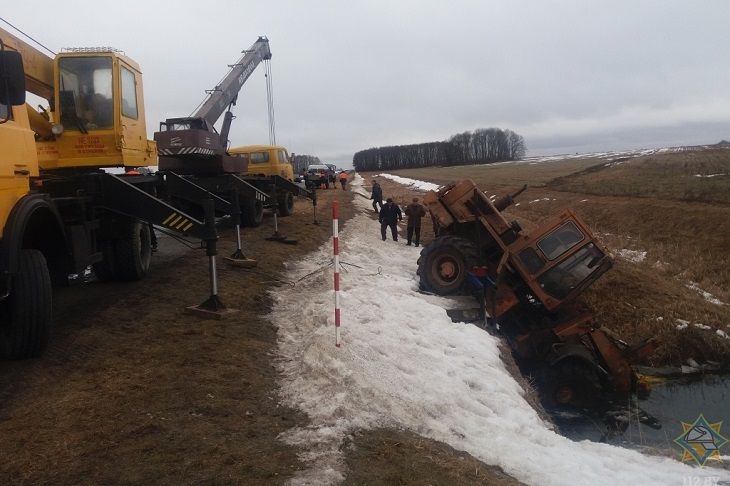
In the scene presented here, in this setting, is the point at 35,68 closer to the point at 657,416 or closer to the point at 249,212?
the point at 249,212

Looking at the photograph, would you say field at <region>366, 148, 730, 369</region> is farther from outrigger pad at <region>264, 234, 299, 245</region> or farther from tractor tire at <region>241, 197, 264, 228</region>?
tractor tire at <region>241, 197, 264, 228</region>

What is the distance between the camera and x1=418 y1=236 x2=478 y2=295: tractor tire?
9953mm

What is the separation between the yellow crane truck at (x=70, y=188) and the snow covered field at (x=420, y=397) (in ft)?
6.12

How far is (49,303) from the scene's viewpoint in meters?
4.67

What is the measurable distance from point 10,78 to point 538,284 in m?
7.90

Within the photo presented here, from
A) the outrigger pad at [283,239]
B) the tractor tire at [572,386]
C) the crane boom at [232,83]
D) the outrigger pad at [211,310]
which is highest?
the crane boom at [232,83]

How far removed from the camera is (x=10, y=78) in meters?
4.13

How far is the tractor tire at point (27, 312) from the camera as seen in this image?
4.51m

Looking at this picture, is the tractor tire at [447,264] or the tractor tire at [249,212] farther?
the tractor tire at [249,212]

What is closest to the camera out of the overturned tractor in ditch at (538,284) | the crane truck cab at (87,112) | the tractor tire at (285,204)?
the crane truck cab at (87,112)

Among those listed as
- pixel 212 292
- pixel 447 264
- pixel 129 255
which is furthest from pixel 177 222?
pixel 447 264

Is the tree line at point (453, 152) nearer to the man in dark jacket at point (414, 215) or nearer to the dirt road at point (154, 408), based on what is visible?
the man in dark jacket at point (414, 215)

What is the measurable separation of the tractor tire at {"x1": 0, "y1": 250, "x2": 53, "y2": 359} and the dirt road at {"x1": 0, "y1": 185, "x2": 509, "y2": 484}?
18 cm

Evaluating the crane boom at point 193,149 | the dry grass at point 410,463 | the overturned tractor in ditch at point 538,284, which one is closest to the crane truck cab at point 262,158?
the crane boom at point 193,149
